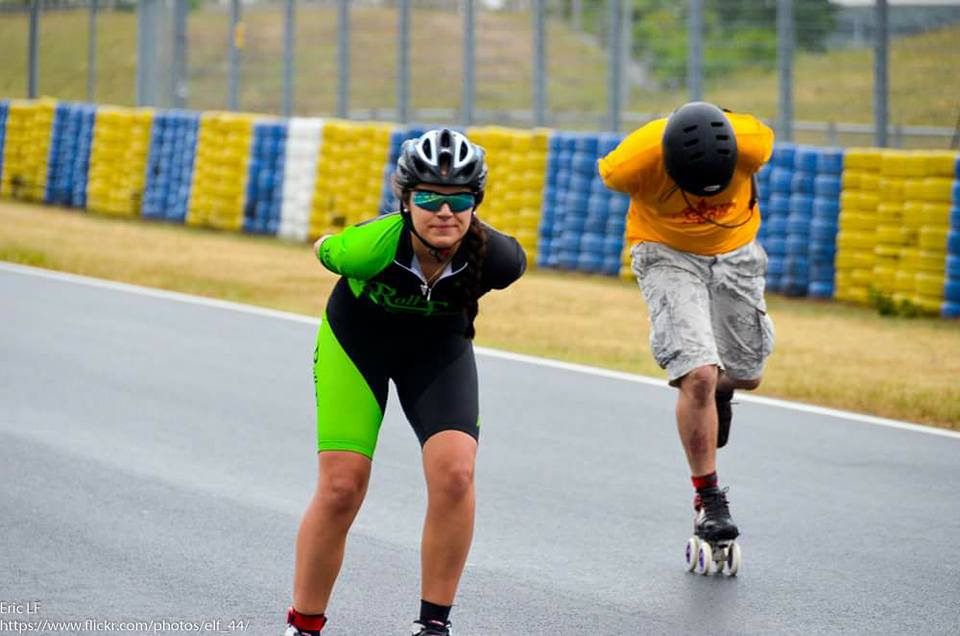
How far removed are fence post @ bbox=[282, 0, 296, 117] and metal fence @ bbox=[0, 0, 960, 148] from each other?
3 cm

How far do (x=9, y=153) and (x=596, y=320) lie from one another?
613 inches

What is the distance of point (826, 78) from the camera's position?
57.5 ft

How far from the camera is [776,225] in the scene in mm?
16422

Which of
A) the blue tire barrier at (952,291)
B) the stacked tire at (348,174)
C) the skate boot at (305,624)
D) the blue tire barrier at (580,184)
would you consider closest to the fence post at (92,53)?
the stacked tire at (348,174)

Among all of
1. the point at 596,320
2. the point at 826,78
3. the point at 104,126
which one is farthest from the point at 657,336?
the point at 104,126

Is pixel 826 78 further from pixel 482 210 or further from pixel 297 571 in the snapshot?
pixel 297 571

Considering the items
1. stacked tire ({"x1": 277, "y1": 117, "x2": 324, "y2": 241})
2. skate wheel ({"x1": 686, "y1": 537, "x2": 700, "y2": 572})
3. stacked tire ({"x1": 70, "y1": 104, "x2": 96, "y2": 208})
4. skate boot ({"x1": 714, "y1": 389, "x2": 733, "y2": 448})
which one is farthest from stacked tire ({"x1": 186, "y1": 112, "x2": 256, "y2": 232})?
skate wheel ({"x1": 686, "y1": 537, "x2": 700, "y2": 572})

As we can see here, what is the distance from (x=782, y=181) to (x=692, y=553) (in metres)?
9.72

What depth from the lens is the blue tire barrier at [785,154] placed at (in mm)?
16344

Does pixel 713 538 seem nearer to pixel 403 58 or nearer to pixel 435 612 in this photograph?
pixel 435 612

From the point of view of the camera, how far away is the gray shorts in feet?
23.4

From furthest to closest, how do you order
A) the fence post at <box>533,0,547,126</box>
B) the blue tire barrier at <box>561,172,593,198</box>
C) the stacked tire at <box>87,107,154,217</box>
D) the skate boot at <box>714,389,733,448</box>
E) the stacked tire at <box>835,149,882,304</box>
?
the stacked tire at <box>87,107,154,217</box>
the fence post at <box>533,0,547,126</box>
the blue tire barrier at <box>561,172,593,198</box>
the stacked tire at <box>835,149,882,304</box>
the skate boot at <box>714,389,733,448</box>

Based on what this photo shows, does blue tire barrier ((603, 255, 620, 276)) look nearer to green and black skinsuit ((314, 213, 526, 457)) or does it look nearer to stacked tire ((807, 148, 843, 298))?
stacked tire ((807, 148, 843, 298))

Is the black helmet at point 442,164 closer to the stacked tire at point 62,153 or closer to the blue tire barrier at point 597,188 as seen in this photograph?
the blue tire barrier at point 597,188
